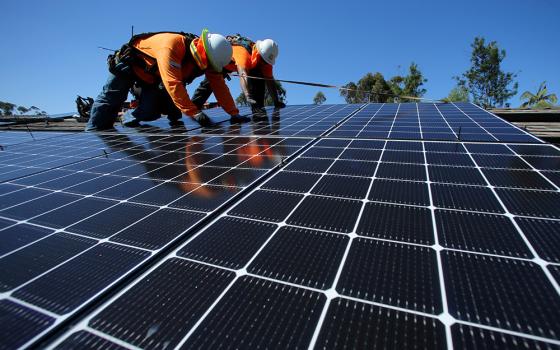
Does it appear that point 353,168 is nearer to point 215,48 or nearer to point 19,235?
point 19,235

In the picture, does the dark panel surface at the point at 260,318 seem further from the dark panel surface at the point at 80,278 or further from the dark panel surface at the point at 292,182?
the dark panel surface at the point at 292,182

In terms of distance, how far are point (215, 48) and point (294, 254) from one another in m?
7.39

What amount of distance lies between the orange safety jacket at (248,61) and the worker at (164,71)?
89.6 inches

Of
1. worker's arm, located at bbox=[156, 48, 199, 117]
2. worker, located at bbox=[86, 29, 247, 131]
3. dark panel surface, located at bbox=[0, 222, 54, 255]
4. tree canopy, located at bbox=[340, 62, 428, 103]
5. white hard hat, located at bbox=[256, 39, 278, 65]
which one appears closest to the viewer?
dark panel surface, located at bbox=[0, 222, 54, 255]

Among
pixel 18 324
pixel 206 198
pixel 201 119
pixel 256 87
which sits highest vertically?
pixel 256 87

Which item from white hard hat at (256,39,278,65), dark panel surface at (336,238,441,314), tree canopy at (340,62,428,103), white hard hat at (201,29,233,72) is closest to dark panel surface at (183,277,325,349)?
dark panel surface at (336,238,441,314)

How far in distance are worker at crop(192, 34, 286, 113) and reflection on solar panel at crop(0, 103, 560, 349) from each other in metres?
7.64

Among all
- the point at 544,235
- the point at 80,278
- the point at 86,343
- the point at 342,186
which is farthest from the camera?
the point at 342,186

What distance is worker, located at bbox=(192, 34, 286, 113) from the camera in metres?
10.7

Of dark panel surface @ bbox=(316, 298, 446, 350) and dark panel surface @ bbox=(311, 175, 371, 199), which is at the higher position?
dark panel surface @ bbox=(311, 175, 371, 199)

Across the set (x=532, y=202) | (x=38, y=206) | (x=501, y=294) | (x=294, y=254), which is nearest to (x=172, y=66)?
(x=38, y=206)

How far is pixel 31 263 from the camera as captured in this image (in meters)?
2.16

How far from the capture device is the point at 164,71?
24.0 ft

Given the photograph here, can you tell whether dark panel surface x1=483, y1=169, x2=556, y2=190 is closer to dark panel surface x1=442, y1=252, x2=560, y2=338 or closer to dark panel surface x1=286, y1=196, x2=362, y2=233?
dark panel surface x1=442, y1=252, x2=560, y2=338
